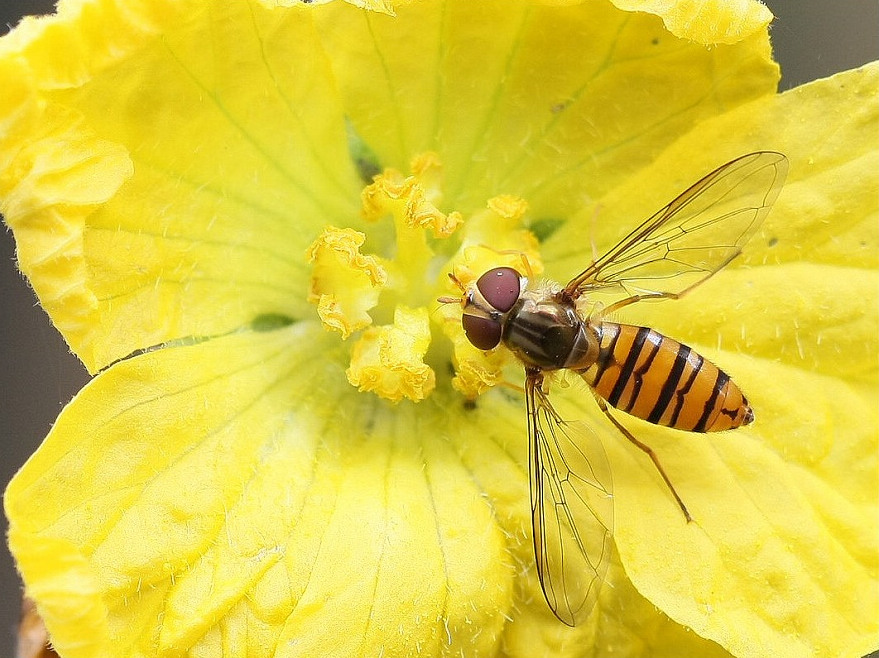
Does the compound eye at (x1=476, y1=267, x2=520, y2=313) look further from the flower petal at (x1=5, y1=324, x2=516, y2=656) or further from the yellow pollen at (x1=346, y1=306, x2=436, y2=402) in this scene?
the flower petal at (x1=5, y1=324, x2=516, y2=656)

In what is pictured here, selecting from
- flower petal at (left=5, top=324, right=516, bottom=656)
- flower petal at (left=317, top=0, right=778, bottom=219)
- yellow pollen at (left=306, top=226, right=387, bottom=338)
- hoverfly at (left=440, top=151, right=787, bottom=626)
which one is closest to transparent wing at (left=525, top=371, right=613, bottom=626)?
hoverfly at (left=440, top=151, right=787, bottom=626)

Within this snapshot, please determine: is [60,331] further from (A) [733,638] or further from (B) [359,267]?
(A) [733,638]

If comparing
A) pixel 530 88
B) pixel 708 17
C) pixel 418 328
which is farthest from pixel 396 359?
pixel 708 17

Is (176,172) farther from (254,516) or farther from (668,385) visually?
(668,385)

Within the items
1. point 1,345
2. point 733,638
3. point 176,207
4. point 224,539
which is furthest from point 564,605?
point 1,345

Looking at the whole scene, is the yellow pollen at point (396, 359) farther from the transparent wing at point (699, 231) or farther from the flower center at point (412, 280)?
the transparent wing at point (699, 231)
